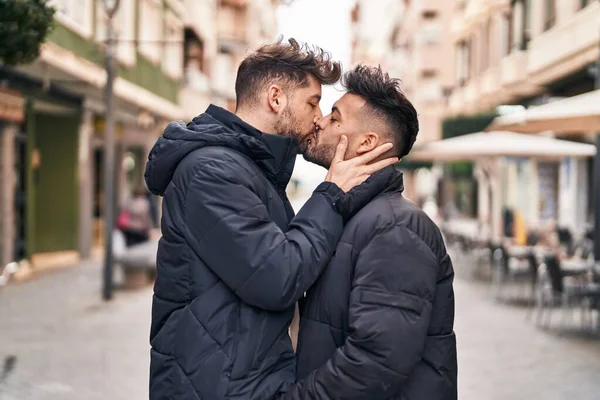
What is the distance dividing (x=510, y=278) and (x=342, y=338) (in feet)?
51.2

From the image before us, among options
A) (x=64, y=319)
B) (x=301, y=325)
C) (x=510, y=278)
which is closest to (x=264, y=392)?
(x=301, y=325)

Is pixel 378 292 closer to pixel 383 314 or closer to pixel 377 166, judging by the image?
pixel 383 314

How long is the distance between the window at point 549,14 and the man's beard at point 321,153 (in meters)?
21.9

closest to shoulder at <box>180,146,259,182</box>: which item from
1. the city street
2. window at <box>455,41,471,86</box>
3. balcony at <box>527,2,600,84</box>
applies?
the city street

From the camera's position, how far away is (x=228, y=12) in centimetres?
5053

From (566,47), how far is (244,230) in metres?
19.7

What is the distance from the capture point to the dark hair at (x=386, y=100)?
8.34 feet

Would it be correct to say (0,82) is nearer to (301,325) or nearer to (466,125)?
(301,325)

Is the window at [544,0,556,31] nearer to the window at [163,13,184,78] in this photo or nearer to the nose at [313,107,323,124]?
the window at [163,13,184,78]

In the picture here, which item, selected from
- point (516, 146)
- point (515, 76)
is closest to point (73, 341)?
point (516, 146)

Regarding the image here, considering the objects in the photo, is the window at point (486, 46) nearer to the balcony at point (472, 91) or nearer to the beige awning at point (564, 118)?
the balcony at point (472, 91)

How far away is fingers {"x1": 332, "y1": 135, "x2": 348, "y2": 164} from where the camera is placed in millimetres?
2592

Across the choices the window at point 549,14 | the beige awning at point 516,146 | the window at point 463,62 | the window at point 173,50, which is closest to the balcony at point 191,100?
the window at point 173,50

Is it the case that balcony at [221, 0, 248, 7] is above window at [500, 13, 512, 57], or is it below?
above
